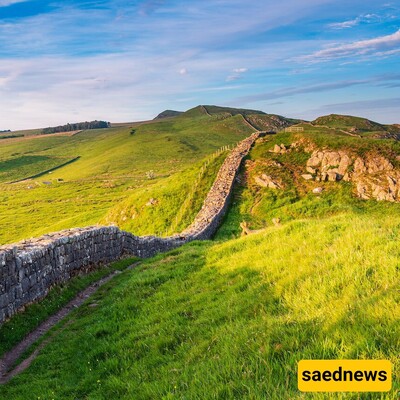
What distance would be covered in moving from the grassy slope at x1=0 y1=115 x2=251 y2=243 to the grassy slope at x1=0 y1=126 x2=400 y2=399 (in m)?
31.4

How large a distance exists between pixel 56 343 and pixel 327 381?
970 centimetres

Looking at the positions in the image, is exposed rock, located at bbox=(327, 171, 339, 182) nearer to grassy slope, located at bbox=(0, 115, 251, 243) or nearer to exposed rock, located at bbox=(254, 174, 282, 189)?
exposed rock, located at bbox=(254, 174, 282, 189)

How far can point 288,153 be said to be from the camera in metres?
52.4

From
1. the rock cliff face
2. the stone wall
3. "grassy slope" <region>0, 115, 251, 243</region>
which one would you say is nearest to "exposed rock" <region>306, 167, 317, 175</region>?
the rock cliff face

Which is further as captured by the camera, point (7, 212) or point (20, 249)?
point (7, 212)

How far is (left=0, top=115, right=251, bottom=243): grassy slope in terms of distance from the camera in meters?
73.1

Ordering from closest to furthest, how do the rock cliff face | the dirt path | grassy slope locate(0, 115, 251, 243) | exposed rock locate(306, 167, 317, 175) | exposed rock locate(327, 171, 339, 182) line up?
the dirt path, the rock cliff face, exposed rock locate(327, 171, 339, 182), exposed rock locate(306, 167, 317, 175), grassy slope locate(0, 115, 251, 243)

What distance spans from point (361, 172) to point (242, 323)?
41.4m

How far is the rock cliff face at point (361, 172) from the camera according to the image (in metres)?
41.5

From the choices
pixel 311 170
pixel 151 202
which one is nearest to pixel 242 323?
pixel 151 202

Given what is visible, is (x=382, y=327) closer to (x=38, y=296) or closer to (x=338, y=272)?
(x=338, y=272)

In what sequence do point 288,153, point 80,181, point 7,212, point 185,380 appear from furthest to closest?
point 80,181 → point 7,212 → point 288,153 → point 185,380

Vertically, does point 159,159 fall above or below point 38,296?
above

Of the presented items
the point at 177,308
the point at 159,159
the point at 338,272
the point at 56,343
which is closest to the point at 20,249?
the point at 56,343
